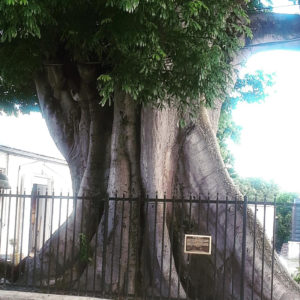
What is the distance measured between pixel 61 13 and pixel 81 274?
3.99m

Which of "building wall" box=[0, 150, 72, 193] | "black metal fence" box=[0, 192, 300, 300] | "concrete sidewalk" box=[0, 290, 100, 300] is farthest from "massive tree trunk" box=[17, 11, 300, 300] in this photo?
"building wall" box=[0, 150, 72, 193]

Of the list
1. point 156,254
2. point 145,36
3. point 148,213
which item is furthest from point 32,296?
point 145,36

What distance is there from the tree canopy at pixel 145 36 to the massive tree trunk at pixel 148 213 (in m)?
1.09

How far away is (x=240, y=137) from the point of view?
56.2 ft

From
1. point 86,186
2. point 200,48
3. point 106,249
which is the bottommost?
point 106,249

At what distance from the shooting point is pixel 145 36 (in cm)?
604

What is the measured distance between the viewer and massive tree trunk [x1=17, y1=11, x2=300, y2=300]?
742 centimetres

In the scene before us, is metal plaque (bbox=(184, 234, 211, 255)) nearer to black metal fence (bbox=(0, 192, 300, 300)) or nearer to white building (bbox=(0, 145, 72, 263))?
black metal fence (bbox=(0, 192, 300, 300))

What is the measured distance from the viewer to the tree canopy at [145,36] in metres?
5.80

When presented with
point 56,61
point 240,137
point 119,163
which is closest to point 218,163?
point 119,163

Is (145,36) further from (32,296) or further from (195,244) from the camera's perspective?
(32,296)

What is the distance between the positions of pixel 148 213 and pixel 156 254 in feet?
2.10

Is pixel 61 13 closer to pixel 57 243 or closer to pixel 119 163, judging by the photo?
pixel 119 163

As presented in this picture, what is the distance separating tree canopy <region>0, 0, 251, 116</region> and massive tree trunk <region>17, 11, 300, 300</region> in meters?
1.09
